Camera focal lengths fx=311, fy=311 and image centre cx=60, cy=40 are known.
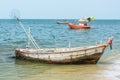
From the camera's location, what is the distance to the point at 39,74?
18109mm

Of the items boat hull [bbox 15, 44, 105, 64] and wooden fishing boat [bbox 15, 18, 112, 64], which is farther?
boat hull [bbox 15, 44, 105, 64]

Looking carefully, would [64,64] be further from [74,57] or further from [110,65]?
[110,65]

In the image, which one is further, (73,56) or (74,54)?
(73,56)

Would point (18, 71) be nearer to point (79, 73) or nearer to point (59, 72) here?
point (59, 72)

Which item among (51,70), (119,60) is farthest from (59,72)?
(119,60)

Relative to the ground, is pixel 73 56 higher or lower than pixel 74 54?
lower

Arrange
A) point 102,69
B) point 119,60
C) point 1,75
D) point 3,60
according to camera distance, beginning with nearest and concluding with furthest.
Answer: point 1,75 < point 102,69 < point 119,60 < point 3,60

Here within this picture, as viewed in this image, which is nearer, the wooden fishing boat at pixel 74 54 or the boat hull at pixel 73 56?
the wooden fishing boat at pixel 74 54

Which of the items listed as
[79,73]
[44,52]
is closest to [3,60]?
[44,52]

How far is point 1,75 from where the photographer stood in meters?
17.9

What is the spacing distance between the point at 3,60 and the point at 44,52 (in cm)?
439

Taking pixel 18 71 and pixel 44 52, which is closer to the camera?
pixel 18 71

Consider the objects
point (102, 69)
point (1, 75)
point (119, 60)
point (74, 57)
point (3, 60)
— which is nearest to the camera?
point (1, 75)

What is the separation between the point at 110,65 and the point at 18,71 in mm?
6095
